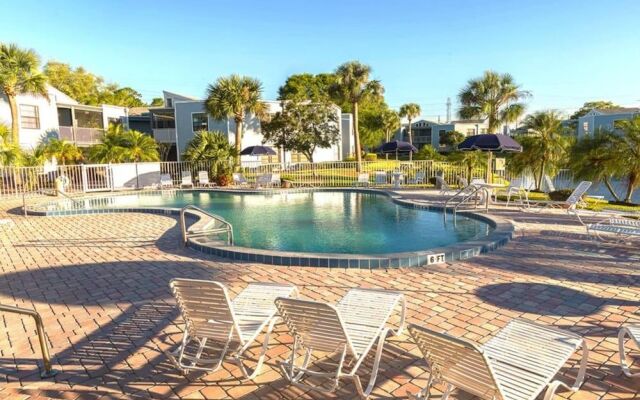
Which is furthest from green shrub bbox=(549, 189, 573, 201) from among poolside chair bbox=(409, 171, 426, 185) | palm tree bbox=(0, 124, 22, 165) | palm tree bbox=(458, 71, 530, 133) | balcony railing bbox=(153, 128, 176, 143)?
balcony railing bbox=(153, 128, 176, 143)

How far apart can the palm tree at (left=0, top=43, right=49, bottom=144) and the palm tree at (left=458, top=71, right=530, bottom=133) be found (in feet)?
84.9

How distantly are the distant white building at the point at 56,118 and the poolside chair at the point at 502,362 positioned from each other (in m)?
29.0

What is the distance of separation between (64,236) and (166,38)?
21684mm

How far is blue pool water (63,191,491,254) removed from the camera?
902 centimetres

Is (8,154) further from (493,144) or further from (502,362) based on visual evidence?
(502,362)

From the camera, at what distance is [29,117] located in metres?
25.5

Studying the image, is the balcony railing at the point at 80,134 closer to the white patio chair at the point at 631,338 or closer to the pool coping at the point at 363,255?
the pool coping at the point at 363,255

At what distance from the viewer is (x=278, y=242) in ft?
30.3

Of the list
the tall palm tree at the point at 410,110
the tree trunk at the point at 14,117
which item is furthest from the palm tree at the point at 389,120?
the tree trunk at the point at 14,117

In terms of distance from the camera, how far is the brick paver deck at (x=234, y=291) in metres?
3.29

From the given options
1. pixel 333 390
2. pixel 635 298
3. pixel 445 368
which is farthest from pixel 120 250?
pixel 635 298

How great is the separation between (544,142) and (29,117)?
29.0m

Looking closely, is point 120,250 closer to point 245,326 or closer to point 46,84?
point 245,326

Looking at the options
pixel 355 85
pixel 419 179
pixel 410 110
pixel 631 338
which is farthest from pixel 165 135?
pixel 410 110
